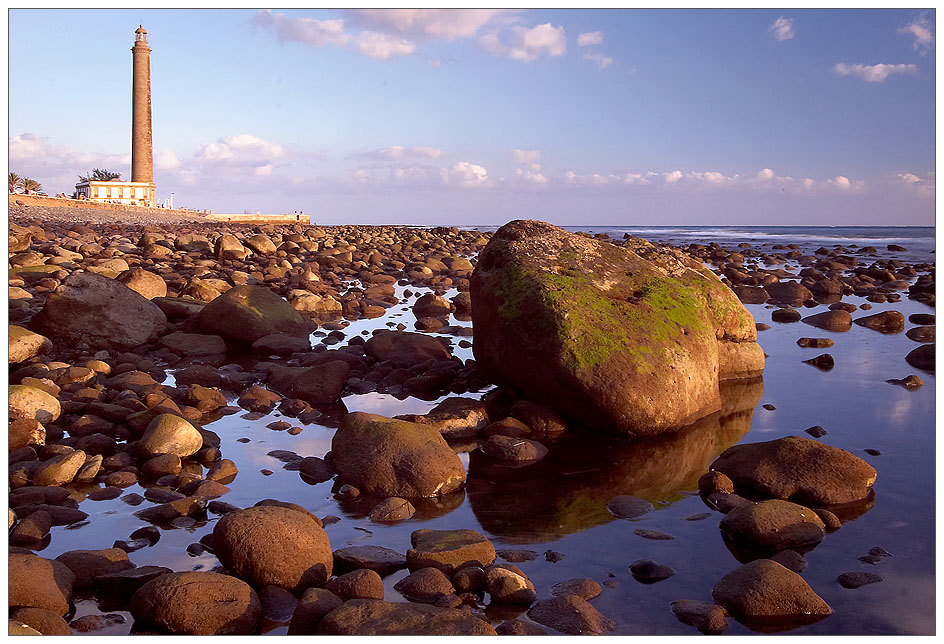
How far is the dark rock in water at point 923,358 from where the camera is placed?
9.05 m

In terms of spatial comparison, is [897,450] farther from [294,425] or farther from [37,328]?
[37,328]

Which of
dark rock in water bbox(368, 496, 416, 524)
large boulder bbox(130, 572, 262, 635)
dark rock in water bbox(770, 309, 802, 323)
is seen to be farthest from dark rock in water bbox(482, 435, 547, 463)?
dark rock in water bbox(770, 309, 802, 323)

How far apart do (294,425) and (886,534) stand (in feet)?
14.8

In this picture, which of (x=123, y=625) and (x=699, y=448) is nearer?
(x=123, y=625)

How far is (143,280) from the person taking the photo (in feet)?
36.8

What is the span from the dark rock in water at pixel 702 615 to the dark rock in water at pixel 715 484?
5.15 feet

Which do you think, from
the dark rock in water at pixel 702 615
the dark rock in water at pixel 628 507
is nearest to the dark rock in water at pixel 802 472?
the dark rock in water at pixel 628 507

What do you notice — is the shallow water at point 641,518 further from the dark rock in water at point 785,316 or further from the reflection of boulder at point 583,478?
the dark rock in water at point 785,316

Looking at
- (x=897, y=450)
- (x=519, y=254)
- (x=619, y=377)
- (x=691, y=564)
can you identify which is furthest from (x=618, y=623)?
(x=519, y=254)

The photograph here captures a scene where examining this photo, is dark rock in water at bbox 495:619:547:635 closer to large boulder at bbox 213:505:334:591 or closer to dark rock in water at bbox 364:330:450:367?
large boulder at bbox 213:505:334:591

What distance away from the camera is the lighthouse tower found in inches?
2571

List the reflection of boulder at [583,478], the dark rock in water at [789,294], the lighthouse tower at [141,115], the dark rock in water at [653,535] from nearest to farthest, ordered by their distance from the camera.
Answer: the dark rock in water at [653,535]
the reflection of boulder at [583,478]
the dark rock in water at [789,294]
the lighthouse tower at [141,115]

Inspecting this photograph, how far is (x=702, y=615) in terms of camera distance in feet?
11.5

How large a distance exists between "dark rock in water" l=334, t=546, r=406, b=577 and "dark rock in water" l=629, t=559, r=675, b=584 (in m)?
1.22
